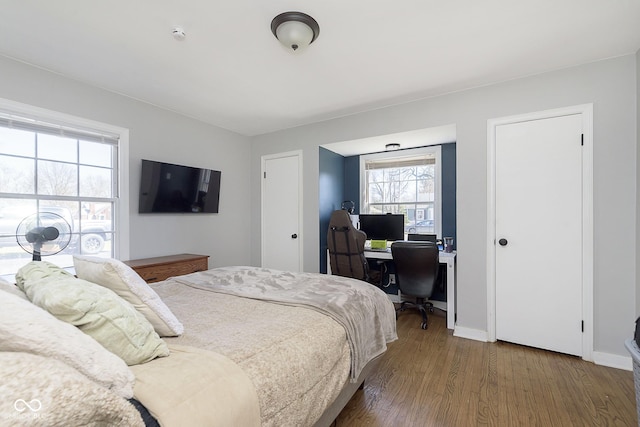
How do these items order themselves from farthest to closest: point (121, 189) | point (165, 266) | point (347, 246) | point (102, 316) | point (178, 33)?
1. point (347, 246)
2. point (121, 189)
3. point (165, 266)
4. point (178, 33)
5. point (102, 316)

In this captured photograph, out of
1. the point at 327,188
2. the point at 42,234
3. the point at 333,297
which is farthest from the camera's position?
the point at 327,188

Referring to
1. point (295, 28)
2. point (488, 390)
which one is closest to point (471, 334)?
point (488, 390)

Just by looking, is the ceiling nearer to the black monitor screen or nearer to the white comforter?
the black monitor screen

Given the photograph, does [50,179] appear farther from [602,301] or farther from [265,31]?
[602,301]

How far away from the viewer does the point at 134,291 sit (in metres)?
1.14

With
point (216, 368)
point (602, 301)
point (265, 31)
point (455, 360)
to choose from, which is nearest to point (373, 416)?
point (455, 360)

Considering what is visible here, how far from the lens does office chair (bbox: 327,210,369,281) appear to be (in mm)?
3219

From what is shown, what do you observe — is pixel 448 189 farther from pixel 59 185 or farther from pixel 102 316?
pixel 59 185

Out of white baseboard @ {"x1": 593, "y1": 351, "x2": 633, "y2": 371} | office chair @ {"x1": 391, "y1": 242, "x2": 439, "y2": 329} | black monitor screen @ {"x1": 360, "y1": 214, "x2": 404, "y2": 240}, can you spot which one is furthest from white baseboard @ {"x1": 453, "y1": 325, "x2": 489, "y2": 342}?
black monitor screen @ {"x1": 360, "y1": 214, "x2": 404, "y2": 240}

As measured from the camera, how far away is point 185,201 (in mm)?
3527

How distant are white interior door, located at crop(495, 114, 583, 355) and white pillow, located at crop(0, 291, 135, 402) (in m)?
3.00

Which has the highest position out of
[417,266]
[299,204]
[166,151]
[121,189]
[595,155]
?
[166,151]

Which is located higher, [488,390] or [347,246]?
[347,246]

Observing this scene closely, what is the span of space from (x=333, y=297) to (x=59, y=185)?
9.19 feet
